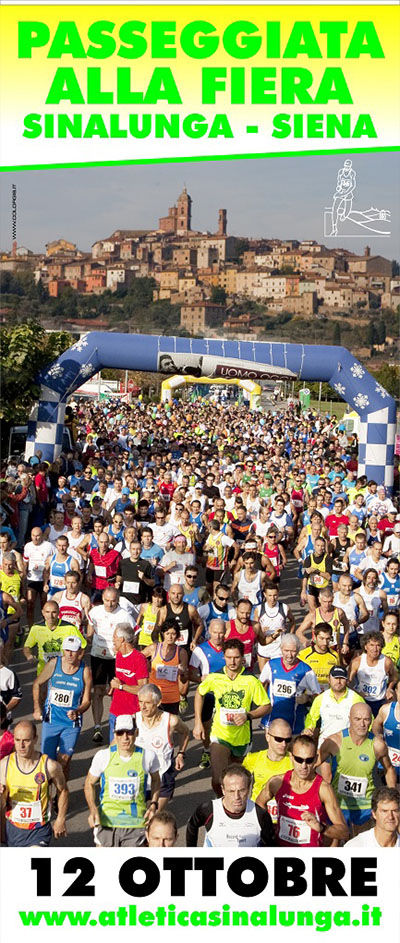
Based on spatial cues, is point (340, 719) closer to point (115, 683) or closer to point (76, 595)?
point (115, 683)

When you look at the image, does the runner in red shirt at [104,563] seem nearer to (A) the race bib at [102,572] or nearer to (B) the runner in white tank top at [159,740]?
(A) the race bib at [102,572]

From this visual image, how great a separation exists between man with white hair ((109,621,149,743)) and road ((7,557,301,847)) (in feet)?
1.89

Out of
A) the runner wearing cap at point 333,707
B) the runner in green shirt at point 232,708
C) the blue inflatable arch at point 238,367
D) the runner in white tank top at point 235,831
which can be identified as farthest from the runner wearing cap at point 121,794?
the blue inflatable arch at point 238,367

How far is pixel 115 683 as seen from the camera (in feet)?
22.4

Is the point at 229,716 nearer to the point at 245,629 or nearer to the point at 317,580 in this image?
the point at 245,629

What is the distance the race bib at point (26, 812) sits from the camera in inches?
198

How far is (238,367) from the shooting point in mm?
19250

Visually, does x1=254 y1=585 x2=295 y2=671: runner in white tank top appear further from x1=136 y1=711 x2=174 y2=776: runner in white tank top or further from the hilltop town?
the hilltop town

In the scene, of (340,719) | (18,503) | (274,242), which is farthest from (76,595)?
(274,242)

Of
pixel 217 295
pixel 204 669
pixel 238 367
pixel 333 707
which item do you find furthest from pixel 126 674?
pixel 217 295

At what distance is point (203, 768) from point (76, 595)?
184 centimetres

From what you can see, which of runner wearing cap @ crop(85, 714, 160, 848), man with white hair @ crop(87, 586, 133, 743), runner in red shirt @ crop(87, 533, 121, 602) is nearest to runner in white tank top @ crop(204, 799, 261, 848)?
runner wearing cap @ crop(85, 714, 160, 848)

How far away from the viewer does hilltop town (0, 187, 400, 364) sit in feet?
90.5

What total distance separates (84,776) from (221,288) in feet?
219
